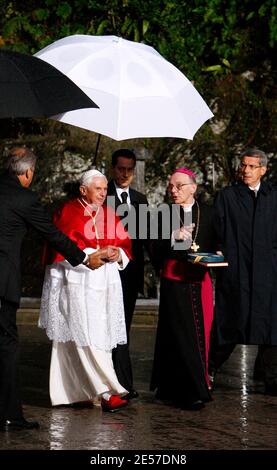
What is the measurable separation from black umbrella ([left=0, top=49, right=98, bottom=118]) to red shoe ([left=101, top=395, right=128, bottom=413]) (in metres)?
2.03

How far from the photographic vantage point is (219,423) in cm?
888

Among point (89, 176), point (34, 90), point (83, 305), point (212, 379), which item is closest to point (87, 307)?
point (83, 305)

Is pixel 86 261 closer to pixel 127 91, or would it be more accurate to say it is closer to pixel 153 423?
pixel 153 423

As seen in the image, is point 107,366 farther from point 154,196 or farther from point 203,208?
point 154,196

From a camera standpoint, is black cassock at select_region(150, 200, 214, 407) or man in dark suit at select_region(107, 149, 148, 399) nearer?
black cassock at select_region(150, 200, 214, 407)

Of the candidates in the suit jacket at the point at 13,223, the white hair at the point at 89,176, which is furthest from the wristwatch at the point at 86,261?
the white hair at the point at 89,176

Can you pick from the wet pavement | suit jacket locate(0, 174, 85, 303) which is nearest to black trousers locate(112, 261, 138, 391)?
the wet pavement

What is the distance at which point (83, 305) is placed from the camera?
31.0 ft

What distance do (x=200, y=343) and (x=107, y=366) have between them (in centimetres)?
71

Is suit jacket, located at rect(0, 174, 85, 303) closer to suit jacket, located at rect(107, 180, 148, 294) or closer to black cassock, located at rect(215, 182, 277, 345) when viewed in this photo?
suit jacket, located at rect(107, 180, 148, 294)

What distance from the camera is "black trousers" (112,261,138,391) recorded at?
982cm

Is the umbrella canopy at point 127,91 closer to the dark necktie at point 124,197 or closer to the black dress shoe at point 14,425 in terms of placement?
the dark necktie at point 124,197

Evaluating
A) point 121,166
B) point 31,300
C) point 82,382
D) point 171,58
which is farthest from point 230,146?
point 82,382

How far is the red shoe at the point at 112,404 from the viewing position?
30.8ft
